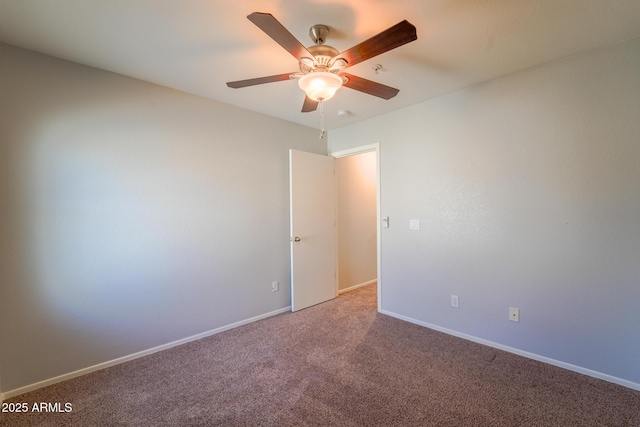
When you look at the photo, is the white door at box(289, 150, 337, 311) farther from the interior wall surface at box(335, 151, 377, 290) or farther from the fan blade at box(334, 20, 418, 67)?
the fan blade at box(334, 20, 418, 67)

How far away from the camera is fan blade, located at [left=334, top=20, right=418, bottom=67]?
1261 millimetres

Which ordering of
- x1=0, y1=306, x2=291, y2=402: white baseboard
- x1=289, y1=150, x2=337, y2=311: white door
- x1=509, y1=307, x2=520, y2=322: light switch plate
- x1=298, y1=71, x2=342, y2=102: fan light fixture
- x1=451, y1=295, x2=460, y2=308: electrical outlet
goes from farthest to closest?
x1=289, y1=150, x2=337, y2=311: white door
x1=451, y1=295, x2=460, y2=308: electrical outlet
x1=509, y1=307, x2=520, y2=322: light switch plate
x1=0, y1=306, x2=291, y2=402: white baseboard
x1=298, y1=71, x2=342, y2=102: fan light fixture

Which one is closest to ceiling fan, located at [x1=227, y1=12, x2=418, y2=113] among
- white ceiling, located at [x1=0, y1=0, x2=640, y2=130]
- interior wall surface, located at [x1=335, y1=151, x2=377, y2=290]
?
white ceiling, located at [x1=0, y1=0, x2=640, y2=130]

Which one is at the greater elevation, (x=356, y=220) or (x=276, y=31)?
(x=276, y=31)

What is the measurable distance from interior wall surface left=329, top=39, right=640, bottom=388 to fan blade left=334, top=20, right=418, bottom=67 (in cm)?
160

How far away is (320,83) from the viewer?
1620 millimetres

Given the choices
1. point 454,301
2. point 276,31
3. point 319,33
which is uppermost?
point 319,33

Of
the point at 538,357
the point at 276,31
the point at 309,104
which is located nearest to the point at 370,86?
the point at 309,104

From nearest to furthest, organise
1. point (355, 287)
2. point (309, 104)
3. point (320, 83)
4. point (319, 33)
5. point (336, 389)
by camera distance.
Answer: point (320, 83) < point (319, 33) < point (336, 389) < point (309, 104) < point (355, 287)

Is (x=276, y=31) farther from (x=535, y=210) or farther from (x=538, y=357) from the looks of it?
(x=538, y=357)

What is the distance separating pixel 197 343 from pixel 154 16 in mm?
2682

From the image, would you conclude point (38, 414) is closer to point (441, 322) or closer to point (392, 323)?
point (392, 323)

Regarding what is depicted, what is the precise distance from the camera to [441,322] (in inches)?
115

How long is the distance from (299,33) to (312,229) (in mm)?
2317
